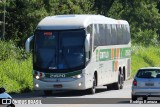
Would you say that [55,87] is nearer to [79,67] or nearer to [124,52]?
[79,67]

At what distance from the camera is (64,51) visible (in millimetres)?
30391

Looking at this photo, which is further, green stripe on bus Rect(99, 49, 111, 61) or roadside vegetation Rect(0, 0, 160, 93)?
roadside vegetation Rect(0, 0, 160, 93)

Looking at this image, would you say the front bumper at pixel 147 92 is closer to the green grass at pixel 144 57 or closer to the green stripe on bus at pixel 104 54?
the green stripe on bus at pixel 104 54

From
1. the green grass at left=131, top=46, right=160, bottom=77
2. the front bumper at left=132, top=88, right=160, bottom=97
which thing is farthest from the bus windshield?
the green grass at left=131, top=46, right=160, bottom=77

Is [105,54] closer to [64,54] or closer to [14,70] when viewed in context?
[64,54]

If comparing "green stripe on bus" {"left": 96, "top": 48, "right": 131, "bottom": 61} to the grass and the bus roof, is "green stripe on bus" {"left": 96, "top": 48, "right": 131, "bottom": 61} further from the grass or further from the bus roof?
the grass

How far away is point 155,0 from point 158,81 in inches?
1960

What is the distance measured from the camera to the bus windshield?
30.4m

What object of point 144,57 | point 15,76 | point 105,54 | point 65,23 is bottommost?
point 144,57

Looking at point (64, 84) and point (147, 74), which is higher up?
point (147, 74)

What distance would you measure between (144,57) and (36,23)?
19972 mm

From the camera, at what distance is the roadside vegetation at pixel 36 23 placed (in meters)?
34.3

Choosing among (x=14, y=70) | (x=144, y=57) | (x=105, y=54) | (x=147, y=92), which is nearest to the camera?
(x=147, y=92)

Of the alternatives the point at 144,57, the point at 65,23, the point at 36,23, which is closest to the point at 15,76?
the point at 65,23
